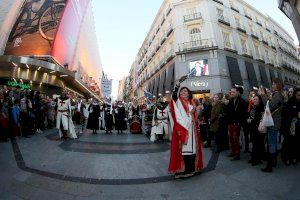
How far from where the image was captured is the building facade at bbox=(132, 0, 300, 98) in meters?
22.5

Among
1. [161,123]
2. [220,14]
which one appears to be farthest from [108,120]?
[220,14]

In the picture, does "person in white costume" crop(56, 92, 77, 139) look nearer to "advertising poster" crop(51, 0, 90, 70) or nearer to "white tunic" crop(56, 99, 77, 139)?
"white tunic" crop(56, 99, 77, 139)

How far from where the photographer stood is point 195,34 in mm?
23891

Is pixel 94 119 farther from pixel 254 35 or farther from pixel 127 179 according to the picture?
pixel 254 35

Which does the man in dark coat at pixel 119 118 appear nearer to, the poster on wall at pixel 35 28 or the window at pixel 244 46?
the poster on wall at pixel 35 28

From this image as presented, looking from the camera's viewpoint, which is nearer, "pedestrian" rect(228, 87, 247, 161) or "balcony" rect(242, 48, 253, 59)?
"pedestrian" rect(228, 87, 247, 161)

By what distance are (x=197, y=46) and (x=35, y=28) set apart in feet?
63.0

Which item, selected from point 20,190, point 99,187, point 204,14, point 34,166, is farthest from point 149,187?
point 204,14

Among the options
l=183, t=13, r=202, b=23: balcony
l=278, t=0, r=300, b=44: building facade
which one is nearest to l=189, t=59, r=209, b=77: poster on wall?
l=183, t=13, r=202, b=23: balcony

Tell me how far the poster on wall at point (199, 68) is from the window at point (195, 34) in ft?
8.99

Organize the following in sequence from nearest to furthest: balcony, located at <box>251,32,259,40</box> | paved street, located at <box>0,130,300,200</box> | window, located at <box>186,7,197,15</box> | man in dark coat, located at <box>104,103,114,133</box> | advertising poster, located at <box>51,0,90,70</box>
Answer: paved street, located at <box>0,130,300,200</box>, man in dark coat, located at <box>104,103,114,133</box>, window, located at <box>186,7,197,15</box>, advertising poster, located at <box>51,0,90,70</box>, balcony, located at <box>251,32,259,40</box>

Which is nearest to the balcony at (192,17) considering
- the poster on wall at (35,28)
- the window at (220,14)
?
the window at (220,14)

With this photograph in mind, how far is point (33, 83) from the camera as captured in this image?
80.4 feet

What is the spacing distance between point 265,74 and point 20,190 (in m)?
29.9
